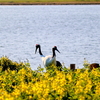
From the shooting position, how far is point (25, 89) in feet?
27.3

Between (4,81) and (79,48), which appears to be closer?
(4,81)

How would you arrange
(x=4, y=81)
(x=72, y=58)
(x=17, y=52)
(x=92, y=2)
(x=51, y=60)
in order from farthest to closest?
(x=92, y=2) → (x=17, y=52) → (x=72, y=58) → (x=51, y=60) → (x=4, y=81)

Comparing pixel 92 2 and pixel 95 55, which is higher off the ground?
pixel 92 2

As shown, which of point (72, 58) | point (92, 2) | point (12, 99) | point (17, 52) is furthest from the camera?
point (92, 2)

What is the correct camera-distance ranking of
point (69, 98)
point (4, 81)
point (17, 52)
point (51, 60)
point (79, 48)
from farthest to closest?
point (79, 48) → point (17, 52) → point (51, 60) → point (4, 81) → point (69, 98)

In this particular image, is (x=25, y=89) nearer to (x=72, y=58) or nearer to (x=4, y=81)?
(x=4, y=81)

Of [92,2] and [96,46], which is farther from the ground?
[92,2]

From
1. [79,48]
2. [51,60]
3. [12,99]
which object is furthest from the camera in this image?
[79,48]

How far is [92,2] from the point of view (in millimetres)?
128875

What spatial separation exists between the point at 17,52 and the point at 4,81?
2008cm

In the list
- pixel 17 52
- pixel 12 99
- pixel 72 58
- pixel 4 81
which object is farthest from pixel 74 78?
pixel 17 52

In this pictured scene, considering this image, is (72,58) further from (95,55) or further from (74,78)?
(74,78)

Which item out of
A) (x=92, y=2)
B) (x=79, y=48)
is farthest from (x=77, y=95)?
(x=92, y=2)

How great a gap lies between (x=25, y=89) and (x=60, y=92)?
73 cm
